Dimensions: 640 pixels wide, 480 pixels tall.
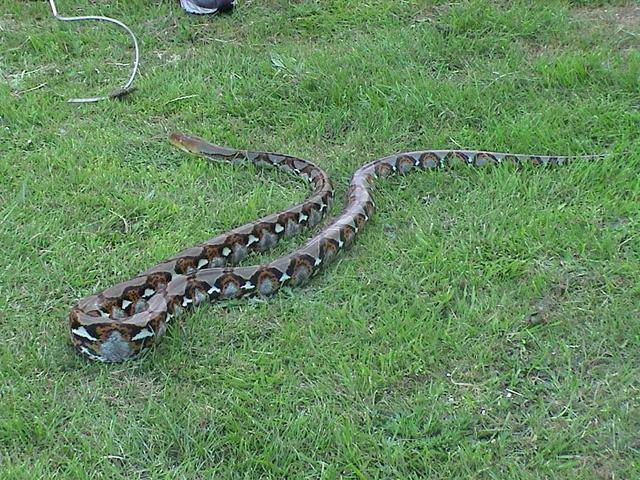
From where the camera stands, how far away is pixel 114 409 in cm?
437

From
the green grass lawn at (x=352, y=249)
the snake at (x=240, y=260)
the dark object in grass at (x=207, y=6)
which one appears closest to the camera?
the green grass lawn at (x=352, y=249)

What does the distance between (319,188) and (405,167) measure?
77cm

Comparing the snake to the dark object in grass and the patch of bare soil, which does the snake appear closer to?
the patch of bare soil

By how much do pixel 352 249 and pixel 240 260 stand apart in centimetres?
80

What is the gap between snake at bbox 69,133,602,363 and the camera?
185 inches

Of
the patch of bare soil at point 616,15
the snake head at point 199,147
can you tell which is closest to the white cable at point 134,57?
the snake head at point 199,147

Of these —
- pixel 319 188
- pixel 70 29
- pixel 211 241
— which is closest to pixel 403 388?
pixel 211 241

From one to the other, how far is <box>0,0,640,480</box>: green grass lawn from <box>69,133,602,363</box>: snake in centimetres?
12

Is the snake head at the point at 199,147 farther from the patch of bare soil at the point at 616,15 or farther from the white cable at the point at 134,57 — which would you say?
the patch of bare soil at the point at 616,15

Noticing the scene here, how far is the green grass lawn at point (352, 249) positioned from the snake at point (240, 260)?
12cm

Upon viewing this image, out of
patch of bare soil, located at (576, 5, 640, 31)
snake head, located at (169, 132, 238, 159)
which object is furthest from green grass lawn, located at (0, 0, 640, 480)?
snake head, located at (169, 132, 238, 159)

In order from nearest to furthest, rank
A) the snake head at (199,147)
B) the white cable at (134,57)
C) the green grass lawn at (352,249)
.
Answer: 1. the green grass lawn at (352,249)
2. the snake head at (199,147)
3. the white cable at (134,57)

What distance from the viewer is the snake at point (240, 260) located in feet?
15.4

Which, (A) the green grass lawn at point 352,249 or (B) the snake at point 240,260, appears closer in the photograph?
(A) the green grass lawn at point 352,249
